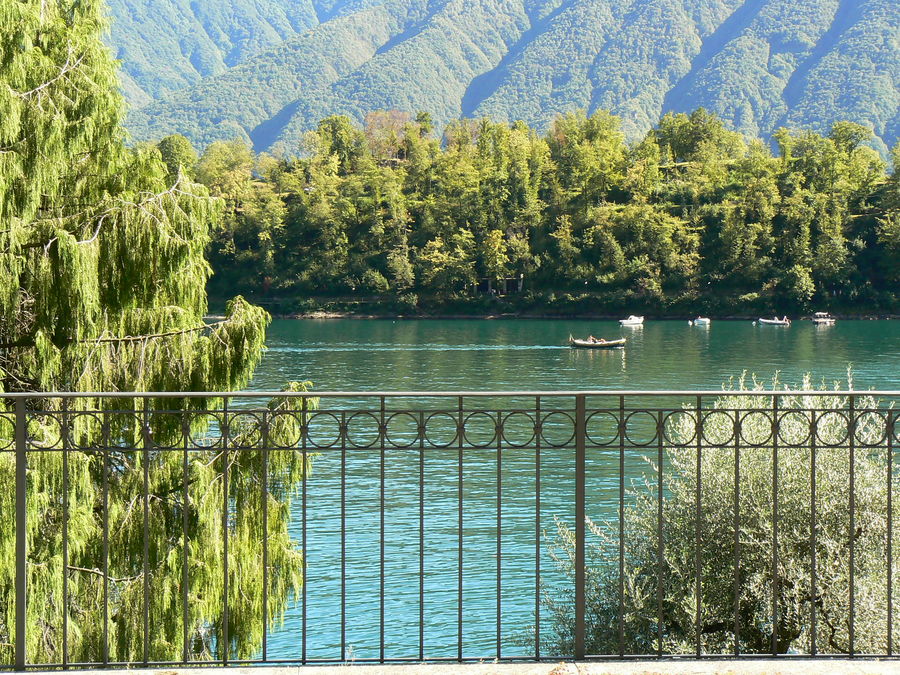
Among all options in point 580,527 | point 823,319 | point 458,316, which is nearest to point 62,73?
point 580,527

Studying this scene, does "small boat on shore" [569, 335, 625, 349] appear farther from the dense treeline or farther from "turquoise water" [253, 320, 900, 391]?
the dense treeline

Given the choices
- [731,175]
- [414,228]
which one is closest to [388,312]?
[414,228]

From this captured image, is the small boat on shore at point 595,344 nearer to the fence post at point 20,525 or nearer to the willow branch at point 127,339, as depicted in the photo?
the willow branch at point 127,339

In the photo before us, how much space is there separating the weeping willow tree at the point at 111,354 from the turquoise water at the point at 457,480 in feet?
4.61

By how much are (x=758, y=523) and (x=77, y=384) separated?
6556 mm

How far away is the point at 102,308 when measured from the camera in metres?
10.1

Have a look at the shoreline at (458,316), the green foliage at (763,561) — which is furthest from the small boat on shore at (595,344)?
the green foliage at (763,561)

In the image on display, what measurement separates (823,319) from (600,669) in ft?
266

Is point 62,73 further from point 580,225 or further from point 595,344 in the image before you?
point 580,225

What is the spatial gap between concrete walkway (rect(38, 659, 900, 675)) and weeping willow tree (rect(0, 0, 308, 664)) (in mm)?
4536

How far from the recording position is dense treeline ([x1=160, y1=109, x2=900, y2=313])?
8900 centimetres

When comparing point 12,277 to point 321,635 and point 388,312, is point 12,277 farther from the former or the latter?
point 388,312

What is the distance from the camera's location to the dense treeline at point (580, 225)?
89.0 meters

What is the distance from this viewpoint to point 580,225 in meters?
96.8
